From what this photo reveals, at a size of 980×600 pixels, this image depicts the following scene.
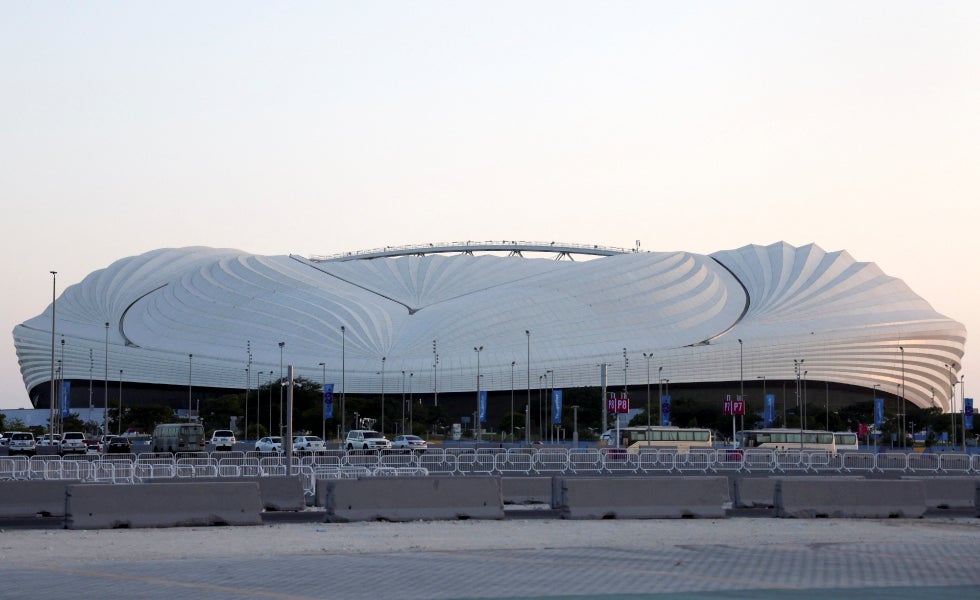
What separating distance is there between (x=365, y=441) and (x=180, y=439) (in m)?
10.6

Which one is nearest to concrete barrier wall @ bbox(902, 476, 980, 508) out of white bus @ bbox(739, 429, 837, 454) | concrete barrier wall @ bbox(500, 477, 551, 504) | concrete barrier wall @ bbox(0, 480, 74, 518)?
concrete barrier wall @ bbox(500, 477, 551, 504)

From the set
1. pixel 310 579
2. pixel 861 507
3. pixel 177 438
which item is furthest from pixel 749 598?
pixel 177 438

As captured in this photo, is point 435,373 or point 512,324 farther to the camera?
point 512,324

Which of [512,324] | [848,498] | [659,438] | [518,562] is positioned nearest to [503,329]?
[512,324]

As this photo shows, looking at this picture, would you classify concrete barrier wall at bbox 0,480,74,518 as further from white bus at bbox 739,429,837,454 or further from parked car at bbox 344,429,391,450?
white bus at bbox 739,429,837,454

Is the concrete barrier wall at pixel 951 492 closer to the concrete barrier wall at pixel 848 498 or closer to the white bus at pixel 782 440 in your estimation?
the concrete barrier wall at pixel 848 498

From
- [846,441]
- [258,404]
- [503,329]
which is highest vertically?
[503,329]

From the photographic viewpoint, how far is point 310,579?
618 inches

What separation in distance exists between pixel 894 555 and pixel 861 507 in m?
7.34

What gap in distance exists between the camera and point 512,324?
143 metres

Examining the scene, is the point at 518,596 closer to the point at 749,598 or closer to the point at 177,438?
the point at 749,598

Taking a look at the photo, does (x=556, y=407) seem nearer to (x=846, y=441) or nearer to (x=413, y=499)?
(x=846, y=441)

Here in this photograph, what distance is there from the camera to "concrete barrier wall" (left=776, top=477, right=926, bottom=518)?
83.5 ft

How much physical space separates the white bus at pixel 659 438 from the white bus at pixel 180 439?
22939 millimetres
